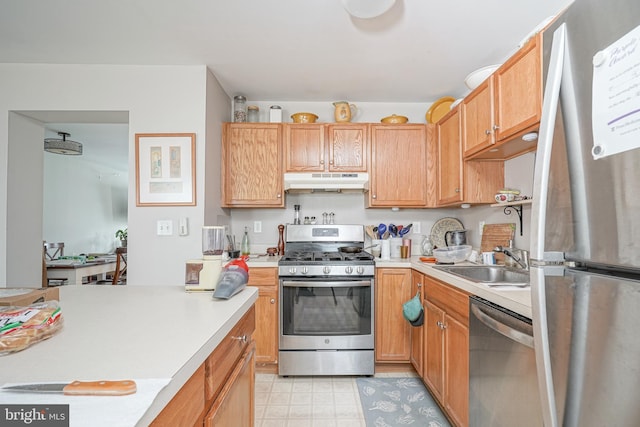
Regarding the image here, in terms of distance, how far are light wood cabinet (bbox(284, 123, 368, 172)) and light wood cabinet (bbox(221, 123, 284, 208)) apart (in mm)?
165

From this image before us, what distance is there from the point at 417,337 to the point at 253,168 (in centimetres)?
197

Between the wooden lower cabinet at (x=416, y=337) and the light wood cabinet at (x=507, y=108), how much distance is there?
0.98 metres

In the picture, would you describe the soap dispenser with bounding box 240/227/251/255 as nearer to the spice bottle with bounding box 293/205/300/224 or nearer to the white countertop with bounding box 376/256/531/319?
the spice bottle with bounding box 293/205/300/224

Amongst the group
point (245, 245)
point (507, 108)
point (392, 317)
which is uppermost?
point (507, 108)

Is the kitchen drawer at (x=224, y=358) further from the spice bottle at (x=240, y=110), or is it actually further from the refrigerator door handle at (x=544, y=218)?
the spice bottle at (x=240, y=110)

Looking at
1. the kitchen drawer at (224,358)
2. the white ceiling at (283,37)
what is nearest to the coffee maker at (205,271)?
the kitchen drawer at (224,358)

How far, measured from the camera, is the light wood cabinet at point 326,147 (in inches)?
110

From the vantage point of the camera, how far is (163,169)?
7.84 ft

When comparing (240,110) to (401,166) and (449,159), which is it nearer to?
(401,166)

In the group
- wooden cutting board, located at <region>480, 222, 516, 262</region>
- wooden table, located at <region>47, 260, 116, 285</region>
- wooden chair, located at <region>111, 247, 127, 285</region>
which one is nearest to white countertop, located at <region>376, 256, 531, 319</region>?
wooden cutting board, located at <region>480, 222, 516, 262</region>

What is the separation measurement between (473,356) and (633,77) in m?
1.33

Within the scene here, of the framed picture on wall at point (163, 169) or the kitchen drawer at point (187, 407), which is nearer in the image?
the kitchen drawer at point (187, 407)

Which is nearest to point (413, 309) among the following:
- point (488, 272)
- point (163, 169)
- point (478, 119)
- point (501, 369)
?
point (488, 272)

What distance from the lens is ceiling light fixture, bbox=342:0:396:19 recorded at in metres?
1.58
